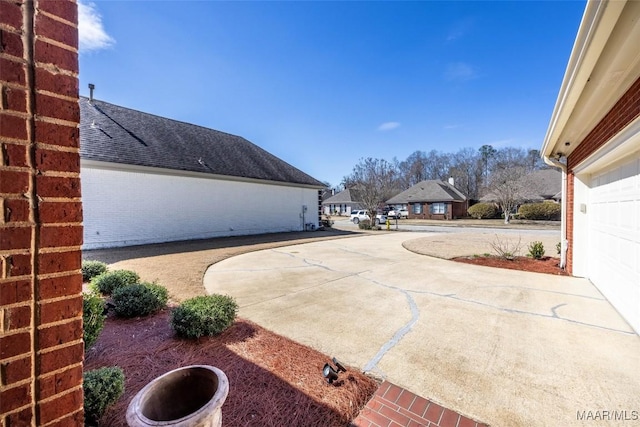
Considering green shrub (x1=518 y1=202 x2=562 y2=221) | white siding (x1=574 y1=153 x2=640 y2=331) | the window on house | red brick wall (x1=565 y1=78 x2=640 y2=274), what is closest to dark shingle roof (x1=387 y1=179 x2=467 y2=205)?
the window on house

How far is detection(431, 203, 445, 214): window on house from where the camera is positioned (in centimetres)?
3456

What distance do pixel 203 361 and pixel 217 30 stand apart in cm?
877

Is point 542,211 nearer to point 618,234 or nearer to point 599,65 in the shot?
point 618,234

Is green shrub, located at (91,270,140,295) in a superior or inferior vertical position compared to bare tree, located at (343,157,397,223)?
inferior

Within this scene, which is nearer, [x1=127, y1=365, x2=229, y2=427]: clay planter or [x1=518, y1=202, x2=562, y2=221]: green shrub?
[x1=127, y1=365, x2=229, y2=427]: clay planter

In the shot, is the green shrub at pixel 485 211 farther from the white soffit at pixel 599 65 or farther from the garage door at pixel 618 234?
the white soffit at pixel 599 65

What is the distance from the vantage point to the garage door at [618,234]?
3809 mm

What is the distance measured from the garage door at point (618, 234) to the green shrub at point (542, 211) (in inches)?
1072

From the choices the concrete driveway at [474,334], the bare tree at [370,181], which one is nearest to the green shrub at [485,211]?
the bare tree at [370,181]

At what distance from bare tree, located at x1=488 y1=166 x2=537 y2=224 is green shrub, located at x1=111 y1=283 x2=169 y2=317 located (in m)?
30.8

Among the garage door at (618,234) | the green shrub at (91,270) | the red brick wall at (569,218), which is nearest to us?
the garage door at (618,234)

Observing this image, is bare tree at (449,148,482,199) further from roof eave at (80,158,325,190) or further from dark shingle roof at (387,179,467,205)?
roof eave at (80,158,325,190)

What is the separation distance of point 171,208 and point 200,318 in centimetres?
1130

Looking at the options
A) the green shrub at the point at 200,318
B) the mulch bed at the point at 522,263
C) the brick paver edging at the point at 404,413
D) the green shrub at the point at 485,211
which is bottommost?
the brick paver edging at the point at 404,413
